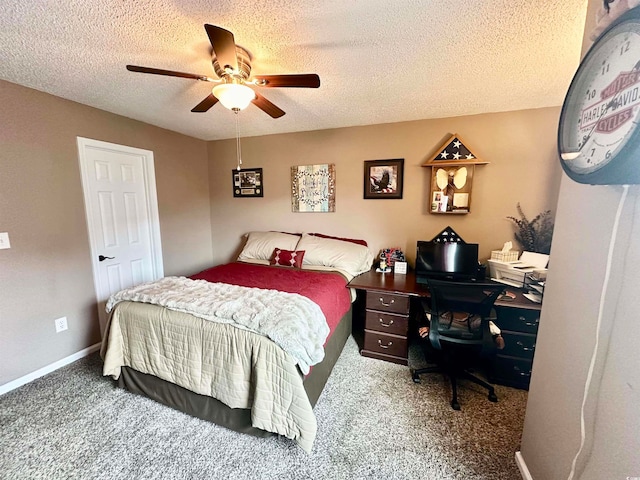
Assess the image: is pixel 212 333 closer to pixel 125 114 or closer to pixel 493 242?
pixel 125 114

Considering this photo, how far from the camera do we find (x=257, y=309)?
1.62 meters

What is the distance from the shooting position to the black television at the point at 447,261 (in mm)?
2432

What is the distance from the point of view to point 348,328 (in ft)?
8.70

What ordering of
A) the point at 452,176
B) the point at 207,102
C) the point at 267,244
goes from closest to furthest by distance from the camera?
the point at 207,102
the point at 452,176
the point at 267,244

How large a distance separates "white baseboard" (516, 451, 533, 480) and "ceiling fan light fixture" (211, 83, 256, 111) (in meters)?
2.60

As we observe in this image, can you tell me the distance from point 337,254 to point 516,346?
5.62 feet

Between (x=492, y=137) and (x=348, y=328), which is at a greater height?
(x=492, y=137)

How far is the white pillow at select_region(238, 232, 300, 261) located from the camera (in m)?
3.12

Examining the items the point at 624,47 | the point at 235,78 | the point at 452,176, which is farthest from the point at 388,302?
the point at 235,78

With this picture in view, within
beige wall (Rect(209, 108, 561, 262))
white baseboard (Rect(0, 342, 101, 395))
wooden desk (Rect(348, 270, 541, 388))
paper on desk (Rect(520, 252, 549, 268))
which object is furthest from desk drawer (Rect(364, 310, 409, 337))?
white baseboard (Rect(0, 342, 101, 395))

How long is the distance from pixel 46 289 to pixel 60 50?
1870mm

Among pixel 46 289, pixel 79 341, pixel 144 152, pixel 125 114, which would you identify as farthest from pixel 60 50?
pixel 79 341

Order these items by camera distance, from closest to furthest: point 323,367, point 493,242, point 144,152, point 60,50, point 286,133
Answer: point 60,50 → point 323,367 → point 493,242 → point 144,152 → point 286,133

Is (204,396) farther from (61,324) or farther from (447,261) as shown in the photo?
(447,261)
